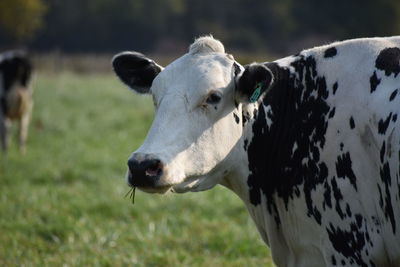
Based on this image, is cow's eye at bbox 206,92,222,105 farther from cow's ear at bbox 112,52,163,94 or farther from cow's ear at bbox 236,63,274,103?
cow's ear at bbox 112,52,163,94

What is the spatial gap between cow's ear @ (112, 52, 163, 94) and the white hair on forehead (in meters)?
0.36

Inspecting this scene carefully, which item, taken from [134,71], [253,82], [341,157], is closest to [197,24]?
[134,71]

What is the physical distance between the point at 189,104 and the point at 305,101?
722 millimetres

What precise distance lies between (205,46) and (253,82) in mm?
423

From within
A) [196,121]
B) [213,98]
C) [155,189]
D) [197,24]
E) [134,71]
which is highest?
[197,24]

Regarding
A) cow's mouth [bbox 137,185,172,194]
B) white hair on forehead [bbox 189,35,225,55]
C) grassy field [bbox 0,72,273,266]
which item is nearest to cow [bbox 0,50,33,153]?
grassy field [bbox 0,72,273,266]

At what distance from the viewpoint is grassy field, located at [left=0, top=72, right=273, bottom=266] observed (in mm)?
5637

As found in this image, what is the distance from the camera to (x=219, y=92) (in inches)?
140

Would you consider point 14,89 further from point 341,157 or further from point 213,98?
point 341,157

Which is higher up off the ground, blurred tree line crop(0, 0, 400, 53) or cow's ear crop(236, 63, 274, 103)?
blurred tree line crop(0, 0, 400, 53)

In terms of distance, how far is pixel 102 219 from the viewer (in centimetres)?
710

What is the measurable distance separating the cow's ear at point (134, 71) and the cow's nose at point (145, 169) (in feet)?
3.11

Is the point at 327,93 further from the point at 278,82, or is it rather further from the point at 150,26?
the point at 150,26

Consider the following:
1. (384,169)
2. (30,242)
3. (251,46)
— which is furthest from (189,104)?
(251,46)
